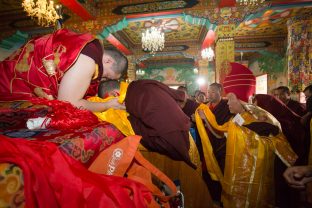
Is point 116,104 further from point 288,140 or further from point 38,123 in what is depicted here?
point 288,140

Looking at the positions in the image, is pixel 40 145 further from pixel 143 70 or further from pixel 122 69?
pixel 143 70

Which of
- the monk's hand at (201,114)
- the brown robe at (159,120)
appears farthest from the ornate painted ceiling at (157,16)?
the brown robe at (159,120)

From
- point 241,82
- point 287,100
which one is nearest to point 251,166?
point 241,82

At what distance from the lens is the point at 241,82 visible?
2.99m

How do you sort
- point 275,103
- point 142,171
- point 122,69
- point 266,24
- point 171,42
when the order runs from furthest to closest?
1. point 171,42
2. point 266,24
3. point 275,103
4. point 122,69
5. point 142,171

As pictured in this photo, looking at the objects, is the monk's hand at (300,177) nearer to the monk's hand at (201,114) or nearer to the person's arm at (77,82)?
the person's arm at (77,82)

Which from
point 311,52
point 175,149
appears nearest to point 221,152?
point 175,149

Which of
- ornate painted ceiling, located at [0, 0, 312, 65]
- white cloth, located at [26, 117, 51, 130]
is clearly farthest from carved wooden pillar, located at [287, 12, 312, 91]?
white cloth, located at [26, 117, 51, 130]

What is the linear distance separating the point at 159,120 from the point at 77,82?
61 centimetres

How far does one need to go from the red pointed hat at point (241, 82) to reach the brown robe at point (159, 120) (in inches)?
76.4

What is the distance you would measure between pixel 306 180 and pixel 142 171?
112cm

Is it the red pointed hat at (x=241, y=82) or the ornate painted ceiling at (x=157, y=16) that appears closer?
the red pointed hat at (x=241, y=82)

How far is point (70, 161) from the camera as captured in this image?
750mm

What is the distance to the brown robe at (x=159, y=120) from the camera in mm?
1234
